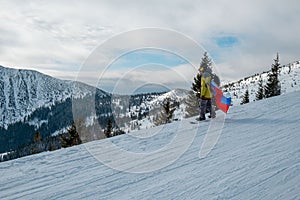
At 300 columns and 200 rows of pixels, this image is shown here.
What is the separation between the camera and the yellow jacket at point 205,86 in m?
11.3

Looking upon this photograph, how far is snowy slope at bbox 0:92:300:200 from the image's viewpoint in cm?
505

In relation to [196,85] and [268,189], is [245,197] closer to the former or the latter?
[268,189]

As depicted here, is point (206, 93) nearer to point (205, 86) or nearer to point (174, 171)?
point (205, 86)

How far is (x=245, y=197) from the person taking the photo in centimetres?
466

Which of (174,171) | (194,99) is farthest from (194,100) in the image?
(174,171)

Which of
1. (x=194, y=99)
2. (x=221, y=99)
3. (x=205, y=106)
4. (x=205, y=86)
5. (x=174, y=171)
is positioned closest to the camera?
(x=174, y=171)

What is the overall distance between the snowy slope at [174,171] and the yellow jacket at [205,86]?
2.26m

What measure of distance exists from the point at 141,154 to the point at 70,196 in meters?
2.91


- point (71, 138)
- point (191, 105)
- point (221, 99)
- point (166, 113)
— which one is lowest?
point (71, 138)

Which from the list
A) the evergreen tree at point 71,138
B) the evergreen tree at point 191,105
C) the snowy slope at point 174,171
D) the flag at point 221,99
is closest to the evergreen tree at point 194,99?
the evergreen tree at point 191,105

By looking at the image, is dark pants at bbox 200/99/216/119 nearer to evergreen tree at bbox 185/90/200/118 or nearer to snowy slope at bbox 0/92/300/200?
snowy slope at bbox 0/92/300/200

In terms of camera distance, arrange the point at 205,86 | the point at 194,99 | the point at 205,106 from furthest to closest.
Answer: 1. the point at 194,99
2. the point at 205,106
3. the point at 205,86

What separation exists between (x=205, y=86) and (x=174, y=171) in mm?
5871

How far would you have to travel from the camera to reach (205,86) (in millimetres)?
11430
